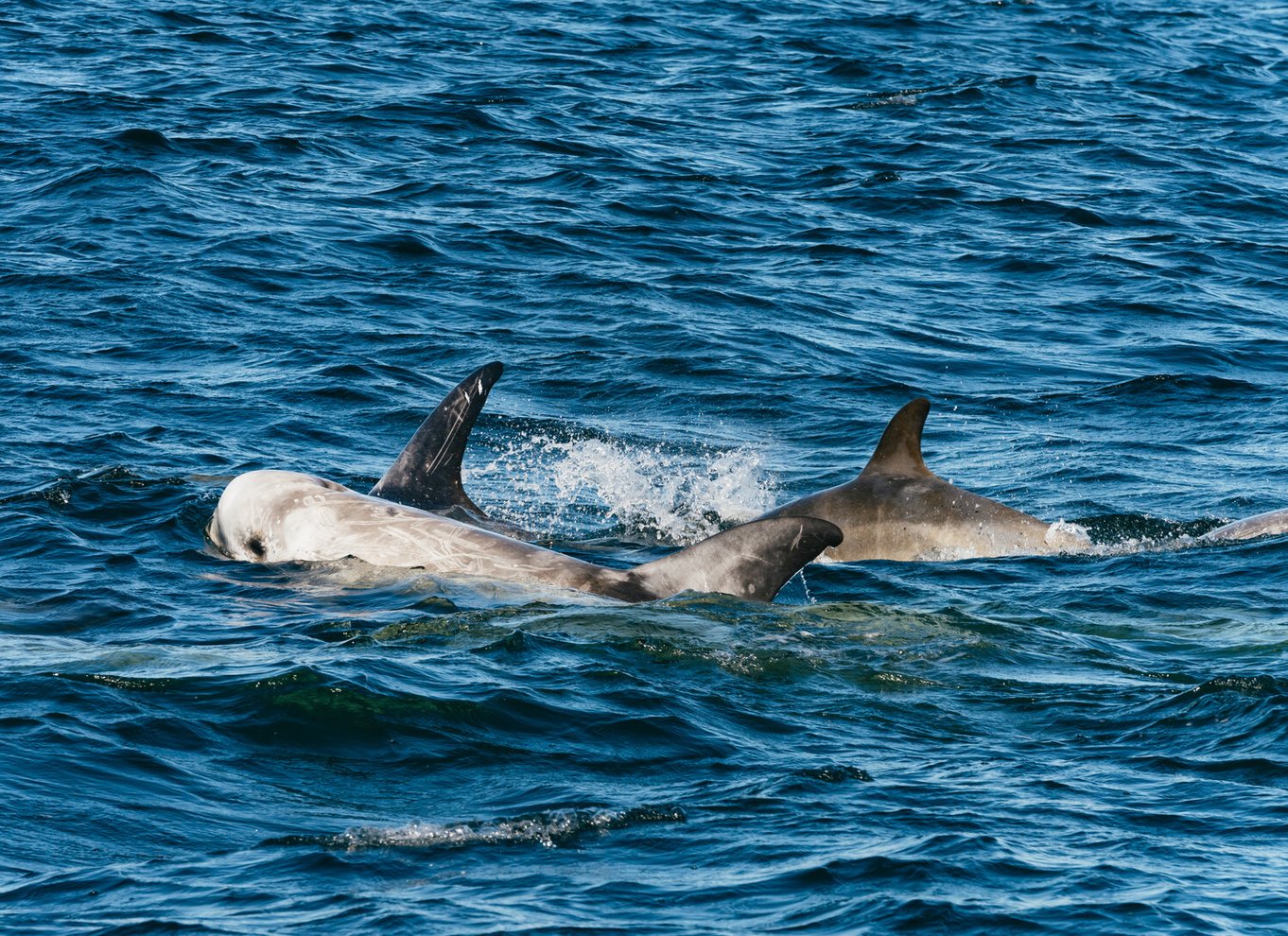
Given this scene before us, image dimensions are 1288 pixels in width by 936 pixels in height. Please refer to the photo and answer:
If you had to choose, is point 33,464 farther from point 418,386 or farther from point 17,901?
point 17,901

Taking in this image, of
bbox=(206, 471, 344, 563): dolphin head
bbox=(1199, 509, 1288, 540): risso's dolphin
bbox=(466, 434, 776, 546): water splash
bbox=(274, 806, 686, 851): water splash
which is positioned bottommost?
bbox=(466, 434, 776, 546): water splash

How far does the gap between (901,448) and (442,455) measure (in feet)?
12.5

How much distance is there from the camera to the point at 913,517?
14680mm

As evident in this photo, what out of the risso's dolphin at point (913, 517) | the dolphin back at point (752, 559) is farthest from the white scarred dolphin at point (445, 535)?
the risso's dolphin at point (913, 517)

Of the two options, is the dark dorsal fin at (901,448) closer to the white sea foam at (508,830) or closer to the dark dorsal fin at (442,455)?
the dark dorsal fin at (442,455)

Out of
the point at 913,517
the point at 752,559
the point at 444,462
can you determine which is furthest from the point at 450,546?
the point at 913,517

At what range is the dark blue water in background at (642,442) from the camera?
796 cm

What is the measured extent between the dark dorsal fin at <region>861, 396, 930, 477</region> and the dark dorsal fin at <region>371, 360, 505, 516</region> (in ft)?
10.8

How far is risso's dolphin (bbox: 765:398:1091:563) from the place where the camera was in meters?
14.6

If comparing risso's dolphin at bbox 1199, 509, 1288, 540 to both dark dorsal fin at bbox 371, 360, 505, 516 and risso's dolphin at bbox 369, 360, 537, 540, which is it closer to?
risso's dolphin at bbox 369, 360, 537, 540

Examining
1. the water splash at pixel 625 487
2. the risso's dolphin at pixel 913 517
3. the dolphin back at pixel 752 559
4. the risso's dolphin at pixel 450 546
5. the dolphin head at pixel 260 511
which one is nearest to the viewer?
the dolphin back at pixel 752 559

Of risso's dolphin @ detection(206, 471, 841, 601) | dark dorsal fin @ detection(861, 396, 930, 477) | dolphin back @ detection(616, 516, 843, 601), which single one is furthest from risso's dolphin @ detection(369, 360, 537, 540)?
dark dorsal fin @ detection(861, 396, 930, 477)

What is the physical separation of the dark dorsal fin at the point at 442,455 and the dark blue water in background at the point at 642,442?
1196mm

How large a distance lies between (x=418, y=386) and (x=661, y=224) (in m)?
6.90
